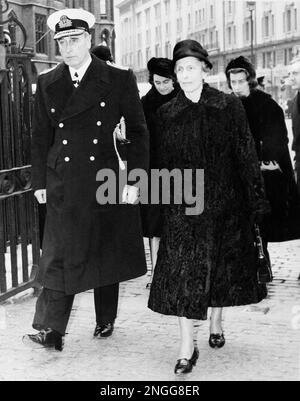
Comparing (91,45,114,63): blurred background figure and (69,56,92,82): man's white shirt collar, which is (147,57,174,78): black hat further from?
(69,56,92,82): man's white shirt collar

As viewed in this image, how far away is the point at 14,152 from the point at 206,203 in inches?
87.7

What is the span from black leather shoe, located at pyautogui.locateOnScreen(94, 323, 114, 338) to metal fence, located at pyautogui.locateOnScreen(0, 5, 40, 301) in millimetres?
1146

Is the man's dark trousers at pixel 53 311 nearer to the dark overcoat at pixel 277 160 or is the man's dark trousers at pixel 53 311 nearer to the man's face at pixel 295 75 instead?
the dark overcoat at pixel 277 160

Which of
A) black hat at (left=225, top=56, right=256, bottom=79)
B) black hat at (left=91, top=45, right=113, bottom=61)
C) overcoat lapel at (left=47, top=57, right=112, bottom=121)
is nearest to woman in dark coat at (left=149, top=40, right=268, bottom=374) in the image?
overcoat lapel at (left=47, top=57, right=112, bottom=121)

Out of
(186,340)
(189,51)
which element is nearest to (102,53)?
(189,51)

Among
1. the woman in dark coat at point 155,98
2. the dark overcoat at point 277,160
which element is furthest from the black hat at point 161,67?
the dark overcoat at point 277,160

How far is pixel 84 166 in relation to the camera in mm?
4805

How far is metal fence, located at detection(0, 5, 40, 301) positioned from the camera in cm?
601

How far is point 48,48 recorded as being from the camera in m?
36.4

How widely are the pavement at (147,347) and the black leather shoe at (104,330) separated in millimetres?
53

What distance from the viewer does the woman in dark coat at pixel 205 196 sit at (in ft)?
14.8

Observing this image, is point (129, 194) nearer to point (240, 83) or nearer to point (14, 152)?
point (14, 152)
